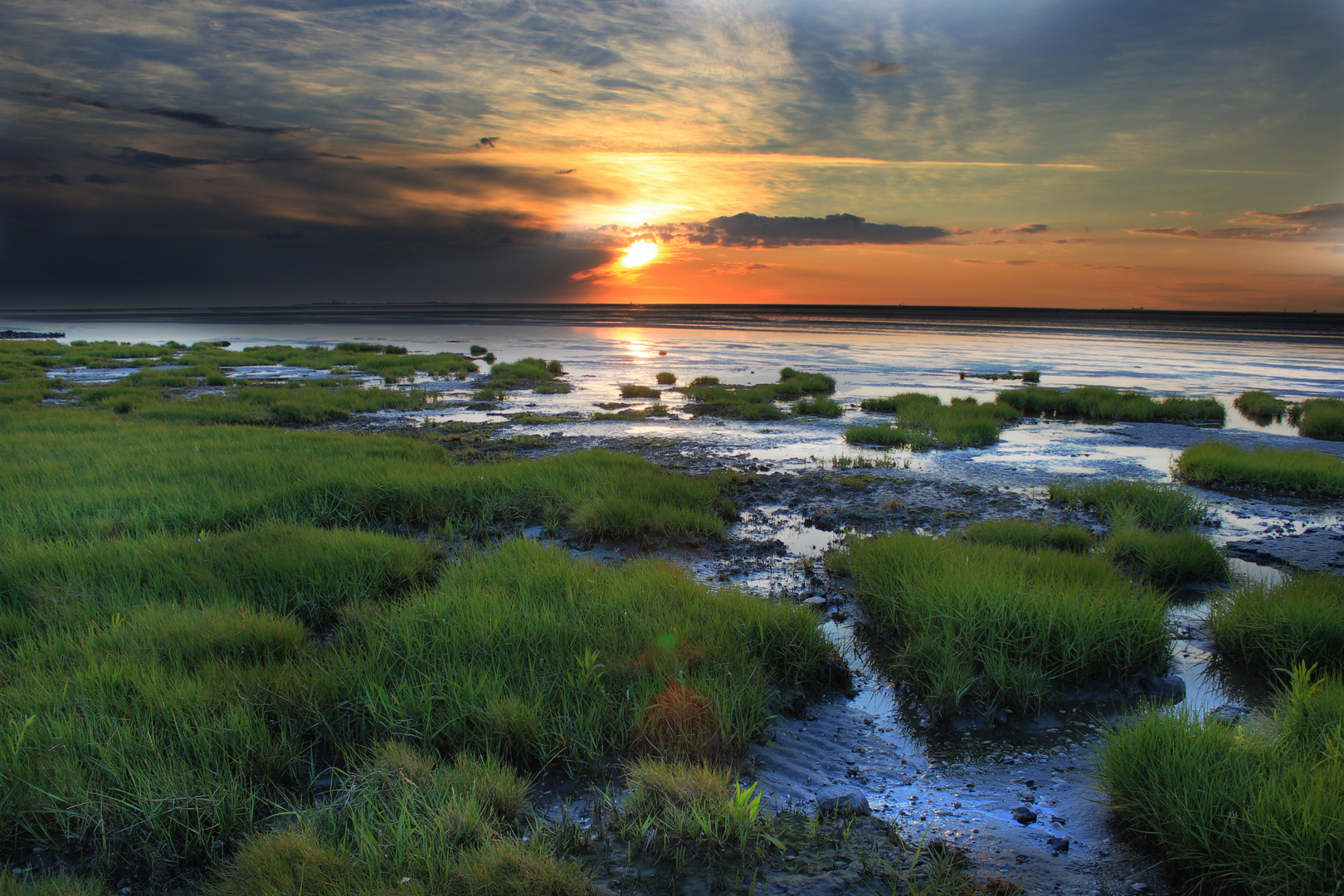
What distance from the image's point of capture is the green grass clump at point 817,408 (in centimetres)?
2053

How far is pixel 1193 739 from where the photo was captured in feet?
12.6

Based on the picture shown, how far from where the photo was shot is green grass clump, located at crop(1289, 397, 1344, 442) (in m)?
16.6

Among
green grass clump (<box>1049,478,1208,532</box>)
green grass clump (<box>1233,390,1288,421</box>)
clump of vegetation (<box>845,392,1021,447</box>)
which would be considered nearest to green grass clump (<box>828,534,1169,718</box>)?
green grass clump (<box>1049,478,1208,532</box>)

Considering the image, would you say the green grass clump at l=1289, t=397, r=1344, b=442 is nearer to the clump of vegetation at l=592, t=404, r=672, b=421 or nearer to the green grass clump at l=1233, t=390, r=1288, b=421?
the green grass clump at l=1233, t=390, r=1288, b=421

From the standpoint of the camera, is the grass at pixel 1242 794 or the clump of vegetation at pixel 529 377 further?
the clump of vegetation at pixel 529 377

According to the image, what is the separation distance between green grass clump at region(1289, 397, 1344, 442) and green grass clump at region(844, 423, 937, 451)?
10296mm

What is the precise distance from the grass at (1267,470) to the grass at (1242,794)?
978 cm

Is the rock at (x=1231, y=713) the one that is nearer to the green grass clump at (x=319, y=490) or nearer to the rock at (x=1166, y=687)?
the rock at (x=1166, y=687)

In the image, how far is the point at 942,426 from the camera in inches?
669

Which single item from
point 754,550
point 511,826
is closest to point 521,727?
point 511,826

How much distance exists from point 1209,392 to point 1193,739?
29.1m

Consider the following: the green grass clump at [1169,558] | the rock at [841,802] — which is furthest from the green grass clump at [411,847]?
the green grass clump at [1169,558]

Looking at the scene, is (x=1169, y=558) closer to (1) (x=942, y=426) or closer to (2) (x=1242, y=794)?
(2) (x=1242, y=794)

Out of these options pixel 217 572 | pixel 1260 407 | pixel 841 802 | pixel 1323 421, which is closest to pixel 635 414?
pixel 217 572
